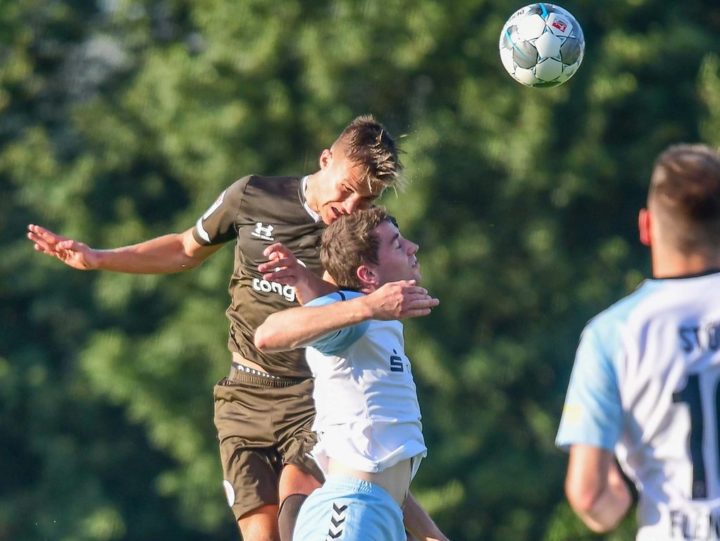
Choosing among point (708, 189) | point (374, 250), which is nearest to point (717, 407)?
point (708, 189)

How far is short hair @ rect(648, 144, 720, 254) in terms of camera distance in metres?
3.42

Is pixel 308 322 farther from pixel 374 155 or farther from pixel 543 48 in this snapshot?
pixel 543 48

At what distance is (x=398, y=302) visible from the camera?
4.34 meters

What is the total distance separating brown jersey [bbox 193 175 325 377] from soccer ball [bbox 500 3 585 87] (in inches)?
84.7

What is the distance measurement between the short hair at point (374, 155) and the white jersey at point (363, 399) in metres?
0.89

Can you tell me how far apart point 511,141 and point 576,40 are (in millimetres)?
9152

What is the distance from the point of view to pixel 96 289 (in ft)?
61.4

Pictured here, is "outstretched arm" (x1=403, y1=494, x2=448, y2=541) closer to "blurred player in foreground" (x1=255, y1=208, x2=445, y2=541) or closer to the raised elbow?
"blurred player in foreground" (x1=255, y1=208, x2=445, y2=541)

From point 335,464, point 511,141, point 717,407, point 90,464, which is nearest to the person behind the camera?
point 717,407

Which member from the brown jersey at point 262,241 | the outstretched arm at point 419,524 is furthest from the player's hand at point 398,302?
the brown jersey at point 262,241

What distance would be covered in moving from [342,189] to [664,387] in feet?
8.00

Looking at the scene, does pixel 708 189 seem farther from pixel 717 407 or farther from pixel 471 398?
pixel 471 398

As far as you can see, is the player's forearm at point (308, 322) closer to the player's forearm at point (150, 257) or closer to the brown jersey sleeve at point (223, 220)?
the brown jersey sleeve at point (223, 220)

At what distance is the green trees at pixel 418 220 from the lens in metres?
16.8
